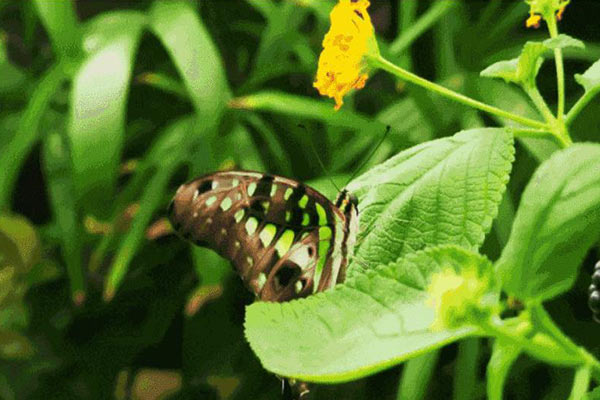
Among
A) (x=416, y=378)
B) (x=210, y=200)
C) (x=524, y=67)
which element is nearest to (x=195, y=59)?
(x=416, y=378)

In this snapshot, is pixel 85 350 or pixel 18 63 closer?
pixel 85 350

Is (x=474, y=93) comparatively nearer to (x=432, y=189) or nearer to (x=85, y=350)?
(x=85, y=350)

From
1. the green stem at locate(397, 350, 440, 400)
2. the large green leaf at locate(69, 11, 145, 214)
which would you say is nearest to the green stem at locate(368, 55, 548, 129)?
the green stem at locate(397, 350, 440, 400)

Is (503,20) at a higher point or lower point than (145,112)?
higher

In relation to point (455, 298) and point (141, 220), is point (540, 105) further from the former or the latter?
point (141, 220)

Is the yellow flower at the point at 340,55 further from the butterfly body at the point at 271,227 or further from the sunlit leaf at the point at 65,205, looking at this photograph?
the sunlit leaf at the point at 65,205

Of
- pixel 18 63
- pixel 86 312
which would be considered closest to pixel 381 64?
pixel 86 312
